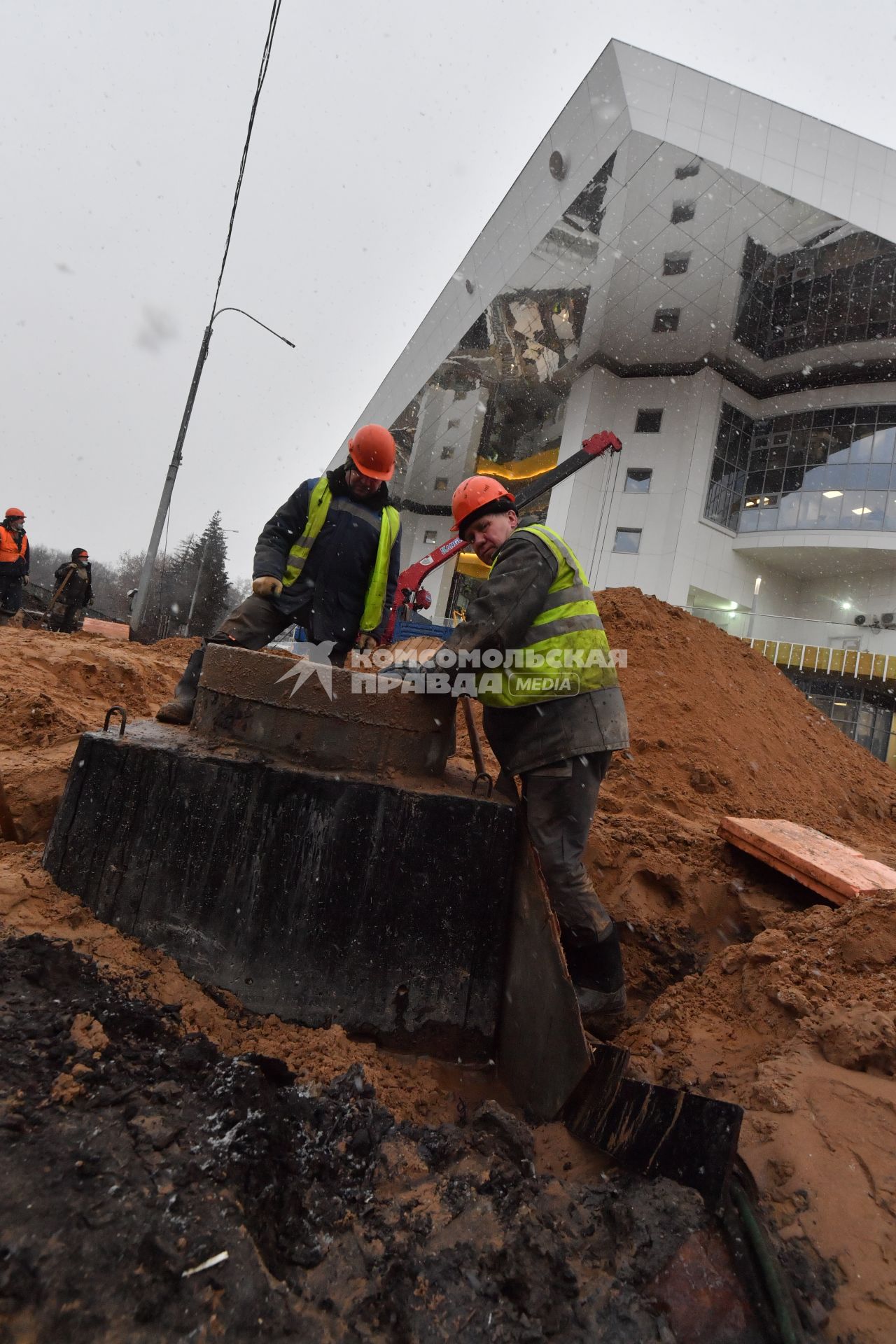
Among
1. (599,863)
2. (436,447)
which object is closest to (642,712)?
(599,863)

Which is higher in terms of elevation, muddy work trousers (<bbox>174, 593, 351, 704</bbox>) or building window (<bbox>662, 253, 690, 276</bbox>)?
building window (<bbox>662, 253, 690, 276</bbox>)

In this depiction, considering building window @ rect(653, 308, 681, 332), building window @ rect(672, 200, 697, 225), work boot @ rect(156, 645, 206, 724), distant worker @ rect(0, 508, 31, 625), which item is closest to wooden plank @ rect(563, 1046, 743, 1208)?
work boot @ rect(156, 645, 206, 724)

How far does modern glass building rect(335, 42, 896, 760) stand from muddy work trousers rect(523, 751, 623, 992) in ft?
62.2

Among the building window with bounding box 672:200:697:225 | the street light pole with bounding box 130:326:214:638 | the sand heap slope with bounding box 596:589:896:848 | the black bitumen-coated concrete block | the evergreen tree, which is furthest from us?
the evergreen tree

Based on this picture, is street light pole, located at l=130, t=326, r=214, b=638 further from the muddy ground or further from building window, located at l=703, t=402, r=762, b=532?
building window, located at l=703, t=402, r=762, b=532

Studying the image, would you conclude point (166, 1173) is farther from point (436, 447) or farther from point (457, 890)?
point (436, 447)

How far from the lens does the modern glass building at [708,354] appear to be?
56.3ft

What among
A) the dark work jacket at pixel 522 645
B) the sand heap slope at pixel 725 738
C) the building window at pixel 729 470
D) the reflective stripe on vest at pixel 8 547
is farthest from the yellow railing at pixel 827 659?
the dark work jacket at pixel 522 645

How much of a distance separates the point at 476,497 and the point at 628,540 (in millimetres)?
22387

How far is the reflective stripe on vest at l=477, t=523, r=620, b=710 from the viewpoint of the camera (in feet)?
9.40

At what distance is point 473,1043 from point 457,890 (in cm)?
56

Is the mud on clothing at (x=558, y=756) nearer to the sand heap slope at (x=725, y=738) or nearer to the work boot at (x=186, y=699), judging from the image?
the work boot at (x=186, y=699)

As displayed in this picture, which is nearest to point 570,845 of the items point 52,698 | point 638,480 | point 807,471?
point 52,698

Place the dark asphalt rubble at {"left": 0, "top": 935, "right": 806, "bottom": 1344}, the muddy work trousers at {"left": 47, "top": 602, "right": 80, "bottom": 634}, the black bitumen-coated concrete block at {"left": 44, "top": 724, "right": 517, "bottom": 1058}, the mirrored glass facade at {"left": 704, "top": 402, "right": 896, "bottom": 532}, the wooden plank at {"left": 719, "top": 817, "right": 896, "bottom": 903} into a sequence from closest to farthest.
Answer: the dark asphalt rubble at {"left": 0, "top": 935, "right": 806, "bottom": 1344} → the black bitumen-coated concrete block at {"left": 44, "top": 724, "right": 517, "bottom": 1058} → the wooden plank at {"left": 719, "top": 817, "right": 896, "bottom": 903} → the muddy work trousers at {"left": 47, "top": 602, "right": 80, "bottom": 634} → the mirrored glass facade at {"left": 704, "top": 402, "right": 896, "bottom": 532}
